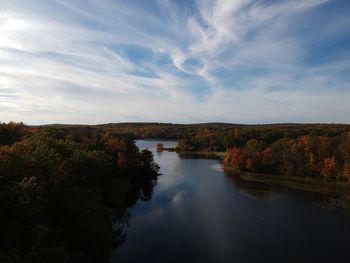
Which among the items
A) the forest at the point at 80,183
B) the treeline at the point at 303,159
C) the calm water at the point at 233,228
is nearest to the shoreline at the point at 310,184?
the treeline at the point at 303,159

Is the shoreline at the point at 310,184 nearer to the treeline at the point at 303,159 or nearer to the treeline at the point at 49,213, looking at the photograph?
the treeline at the point at 303,159

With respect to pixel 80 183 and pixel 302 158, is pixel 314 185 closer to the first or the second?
pixel 302 158

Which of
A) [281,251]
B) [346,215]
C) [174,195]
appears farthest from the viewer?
[174,195]

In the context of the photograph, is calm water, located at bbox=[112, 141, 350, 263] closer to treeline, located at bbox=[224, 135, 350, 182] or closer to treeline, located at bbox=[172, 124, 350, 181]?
treeline, located at bbox=[224, 135, 350, 182]

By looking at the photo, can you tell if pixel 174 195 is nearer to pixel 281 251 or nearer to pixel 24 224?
pixel 281 251

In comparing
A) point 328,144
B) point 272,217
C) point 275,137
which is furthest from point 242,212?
point 275,137

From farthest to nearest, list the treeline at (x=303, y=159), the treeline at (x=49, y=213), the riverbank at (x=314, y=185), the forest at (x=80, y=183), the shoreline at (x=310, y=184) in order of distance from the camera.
A: 1. the treeline at (x=303, y=159)
2. the shoreline at (x=310, y=184)
3. the riverbank at (x=314, y=185)
4. the forest at (x=80, y=183)
5. the treeline at (x=49, y=213)
